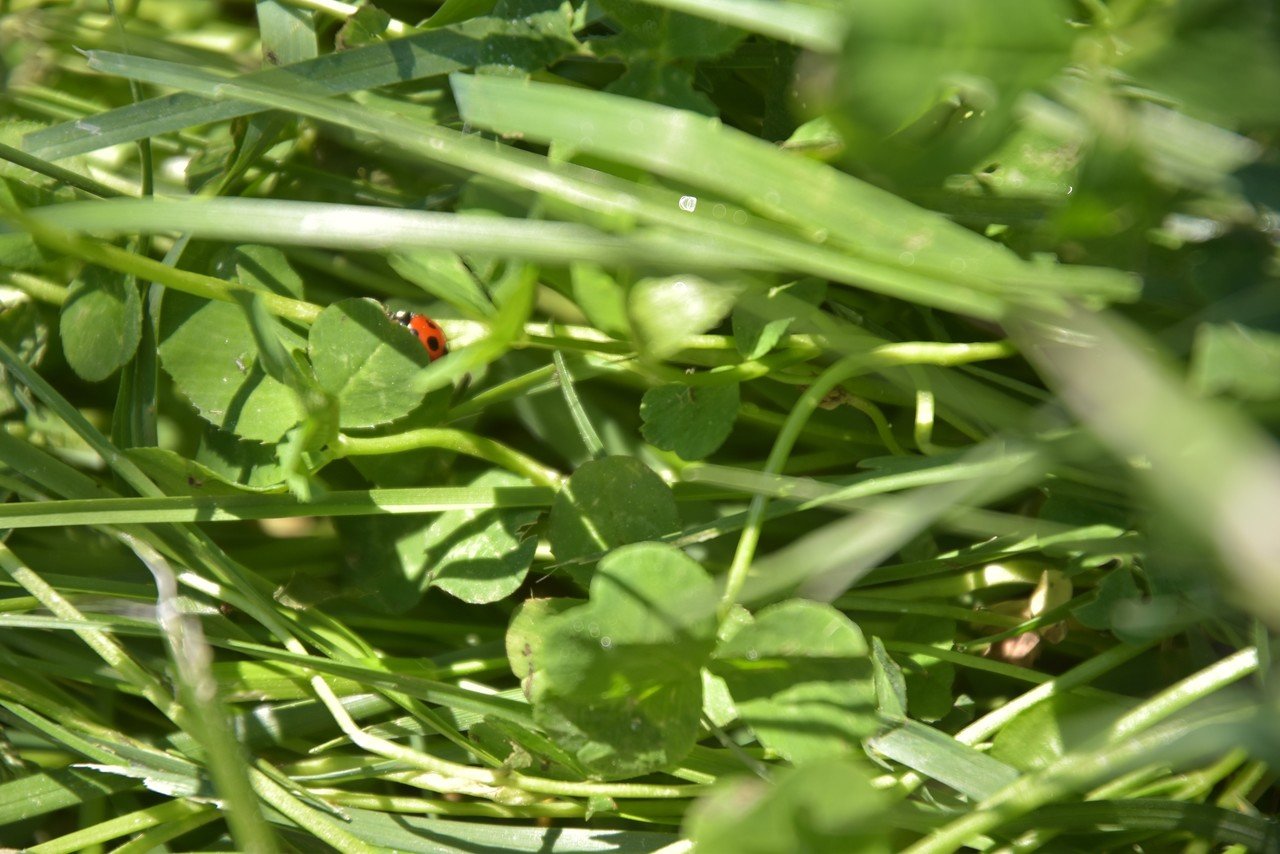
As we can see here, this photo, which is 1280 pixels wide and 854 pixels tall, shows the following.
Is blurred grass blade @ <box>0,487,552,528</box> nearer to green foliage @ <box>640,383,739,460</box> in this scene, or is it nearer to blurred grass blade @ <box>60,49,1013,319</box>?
green foliage @ <box>640,383,739,460</box>

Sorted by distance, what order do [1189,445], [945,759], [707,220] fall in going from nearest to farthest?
[1189,445], [707,220], [945,759]

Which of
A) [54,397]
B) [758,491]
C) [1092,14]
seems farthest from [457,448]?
[1092,14]

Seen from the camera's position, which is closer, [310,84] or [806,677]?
[806,677]

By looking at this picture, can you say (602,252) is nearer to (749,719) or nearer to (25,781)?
(749,719)

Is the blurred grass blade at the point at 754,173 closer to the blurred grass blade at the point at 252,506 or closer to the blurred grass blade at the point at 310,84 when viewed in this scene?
the blurred grass blade at the point at 310,84

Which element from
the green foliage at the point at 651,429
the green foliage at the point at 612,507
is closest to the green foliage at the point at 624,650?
the green foliage at the point at 651,429

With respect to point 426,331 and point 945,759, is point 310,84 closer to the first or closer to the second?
point 426,331

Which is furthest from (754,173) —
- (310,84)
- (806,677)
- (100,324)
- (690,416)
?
(100,324)
